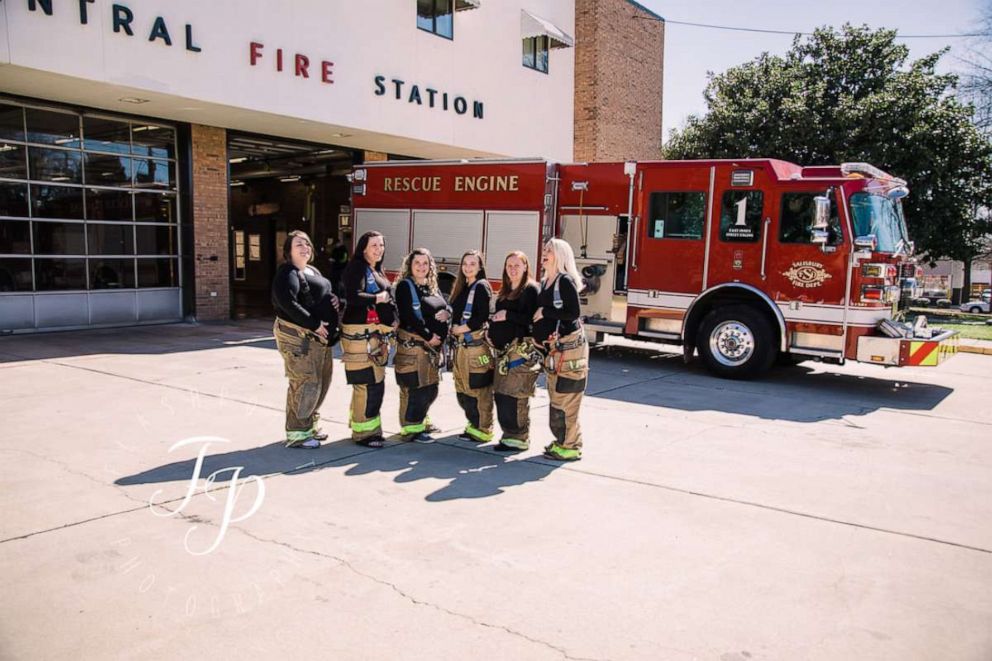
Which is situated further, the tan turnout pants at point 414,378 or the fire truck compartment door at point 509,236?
the fire truck compartment door at point 509,236

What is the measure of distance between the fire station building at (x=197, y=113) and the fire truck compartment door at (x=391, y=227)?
189cm

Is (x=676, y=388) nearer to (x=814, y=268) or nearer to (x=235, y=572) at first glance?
(x=814, y=268)

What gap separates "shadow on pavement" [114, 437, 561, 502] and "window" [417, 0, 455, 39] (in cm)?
1228

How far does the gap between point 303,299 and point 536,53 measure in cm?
1559

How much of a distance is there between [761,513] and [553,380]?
1859mm

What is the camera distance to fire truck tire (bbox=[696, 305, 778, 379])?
977 centimetres

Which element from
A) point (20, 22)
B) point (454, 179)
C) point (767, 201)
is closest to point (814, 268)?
point (767, 201)

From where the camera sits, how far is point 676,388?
9.49m

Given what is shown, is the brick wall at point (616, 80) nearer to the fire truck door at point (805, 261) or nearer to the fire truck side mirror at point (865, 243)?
the fire truck door at point (805, 261)

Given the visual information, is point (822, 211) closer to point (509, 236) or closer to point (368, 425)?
point (509, 236)

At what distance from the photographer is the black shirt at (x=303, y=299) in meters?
5.87
